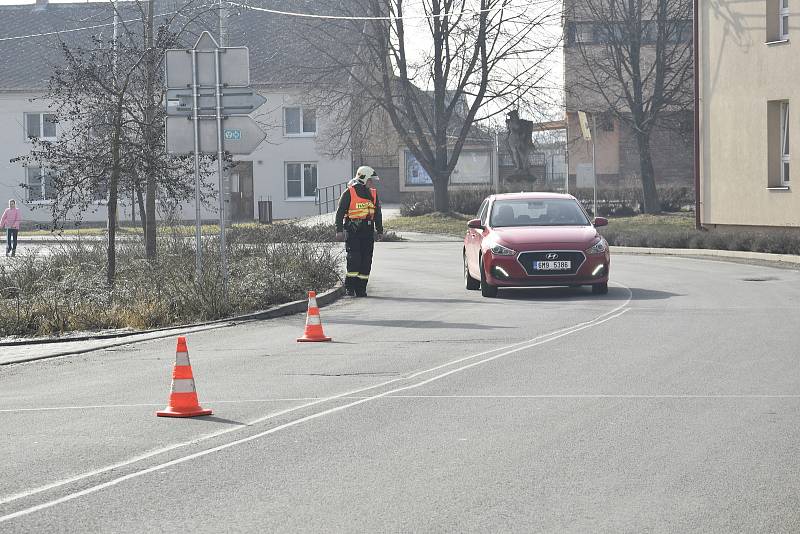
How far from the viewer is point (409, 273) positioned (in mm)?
26766

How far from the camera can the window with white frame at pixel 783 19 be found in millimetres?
33719

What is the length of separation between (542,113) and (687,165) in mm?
23973

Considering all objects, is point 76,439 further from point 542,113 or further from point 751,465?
point 542,113

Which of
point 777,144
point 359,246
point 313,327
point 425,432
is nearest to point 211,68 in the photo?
point 359,246

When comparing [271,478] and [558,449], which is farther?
[558,449]

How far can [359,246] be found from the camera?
794 inches

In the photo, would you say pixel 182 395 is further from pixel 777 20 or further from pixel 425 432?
pixel 777 20

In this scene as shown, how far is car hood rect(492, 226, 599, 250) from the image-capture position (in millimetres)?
19875

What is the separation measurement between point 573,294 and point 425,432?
40.7ft

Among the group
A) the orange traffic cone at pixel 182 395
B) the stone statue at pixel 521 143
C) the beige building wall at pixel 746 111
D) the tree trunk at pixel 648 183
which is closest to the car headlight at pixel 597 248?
the orange traffic cone at pixel 182 395

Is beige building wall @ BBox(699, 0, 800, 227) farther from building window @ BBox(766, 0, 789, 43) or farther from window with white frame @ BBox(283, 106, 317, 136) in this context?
window with white frame @ BBox(283, 106, 317, 136)

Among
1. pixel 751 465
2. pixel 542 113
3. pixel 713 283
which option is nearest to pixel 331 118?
pixel 542 113

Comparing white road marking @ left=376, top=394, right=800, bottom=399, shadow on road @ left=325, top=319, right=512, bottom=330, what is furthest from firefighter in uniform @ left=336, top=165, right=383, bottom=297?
white road marking @ left=376, top=394, right=800, bottom=399

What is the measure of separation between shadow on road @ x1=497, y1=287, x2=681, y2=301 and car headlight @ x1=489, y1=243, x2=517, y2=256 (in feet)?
2.44
